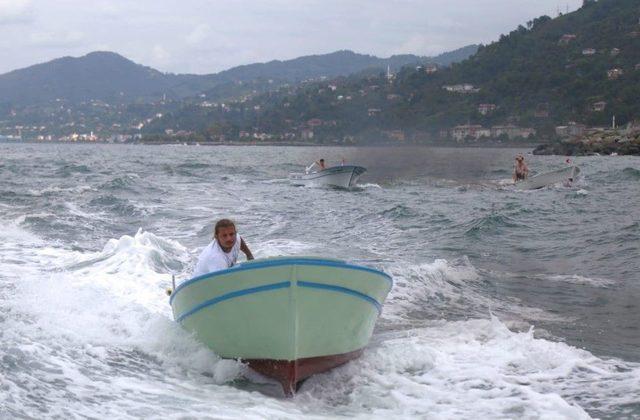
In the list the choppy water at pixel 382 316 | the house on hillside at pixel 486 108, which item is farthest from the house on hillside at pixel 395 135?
the choppy water at pixel 382 316

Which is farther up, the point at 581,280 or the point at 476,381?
the point at 476,381

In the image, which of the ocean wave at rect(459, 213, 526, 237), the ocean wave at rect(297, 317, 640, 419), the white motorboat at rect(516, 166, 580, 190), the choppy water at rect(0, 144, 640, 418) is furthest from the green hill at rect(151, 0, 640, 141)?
the ocean wave at rect(297, 317, 640, 419)

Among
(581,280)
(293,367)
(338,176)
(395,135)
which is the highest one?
(395,135)

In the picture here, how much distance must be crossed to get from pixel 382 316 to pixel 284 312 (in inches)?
137

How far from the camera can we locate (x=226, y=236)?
829 cm

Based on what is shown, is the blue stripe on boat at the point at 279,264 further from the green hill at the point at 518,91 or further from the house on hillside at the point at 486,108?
the house on hillside at the point at 486,108

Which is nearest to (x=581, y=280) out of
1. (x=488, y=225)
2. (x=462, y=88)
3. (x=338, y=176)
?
(x=488, y=225)

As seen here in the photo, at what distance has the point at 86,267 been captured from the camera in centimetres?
1363

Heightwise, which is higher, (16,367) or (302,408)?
(16,367)

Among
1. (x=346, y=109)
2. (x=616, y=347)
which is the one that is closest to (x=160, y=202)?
(x=616, y=347)

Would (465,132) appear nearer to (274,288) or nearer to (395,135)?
(395,135)

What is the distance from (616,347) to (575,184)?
86.1 ft

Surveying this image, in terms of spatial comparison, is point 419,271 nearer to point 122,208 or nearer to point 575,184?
point 122,208

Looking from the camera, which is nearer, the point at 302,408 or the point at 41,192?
the point at 302,408
